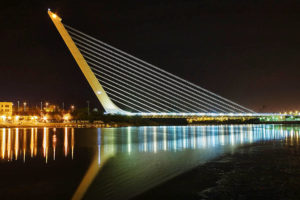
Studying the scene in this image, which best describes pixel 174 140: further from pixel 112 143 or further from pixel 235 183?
pixel 235 183

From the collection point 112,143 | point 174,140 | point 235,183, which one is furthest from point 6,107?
point 235,183

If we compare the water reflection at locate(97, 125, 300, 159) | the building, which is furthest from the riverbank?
the building

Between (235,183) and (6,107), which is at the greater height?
(6,107)

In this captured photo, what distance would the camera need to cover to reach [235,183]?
6.97 m

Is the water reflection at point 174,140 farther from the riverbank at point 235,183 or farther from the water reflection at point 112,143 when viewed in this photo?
the riverbank at point 235,183

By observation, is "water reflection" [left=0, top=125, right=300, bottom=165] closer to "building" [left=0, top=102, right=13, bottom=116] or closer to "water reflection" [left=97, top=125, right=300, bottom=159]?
"water reflection" [left=97, top=125, right=300, bottom=159]

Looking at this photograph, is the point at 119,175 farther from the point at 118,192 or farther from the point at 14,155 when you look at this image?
the point at 14,155

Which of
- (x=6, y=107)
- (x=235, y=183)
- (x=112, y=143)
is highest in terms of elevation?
(x=6, y=107)

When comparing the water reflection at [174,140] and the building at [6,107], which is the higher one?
the building at [6,107]

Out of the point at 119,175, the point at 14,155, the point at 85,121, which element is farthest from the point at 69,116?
the point at 119,175

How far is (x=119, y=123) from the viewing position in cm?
4797

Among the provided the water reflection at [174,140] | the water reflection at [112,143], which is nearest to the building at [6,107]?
the water reflection at [174,140]

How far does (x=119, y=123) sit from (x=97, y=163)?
3811 cm

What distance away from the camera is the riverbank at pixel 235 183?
6.02 meters
